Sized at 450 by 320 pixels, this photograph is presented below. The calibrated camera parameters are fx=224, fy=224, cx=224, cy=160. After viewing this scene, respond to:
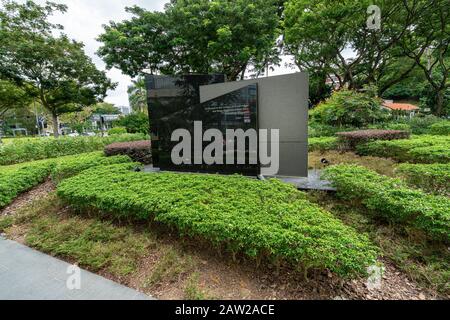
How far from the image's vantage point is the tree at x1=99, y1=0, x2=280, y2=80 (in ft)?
36.1

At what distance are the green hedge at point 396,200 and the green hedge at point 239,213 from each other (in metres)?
0.68

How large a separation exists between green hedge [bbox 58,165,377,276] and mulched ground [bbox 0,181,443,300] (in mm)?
201

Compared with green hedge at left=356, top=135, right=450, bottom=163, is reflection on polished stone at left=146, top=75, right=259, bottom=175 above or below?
above

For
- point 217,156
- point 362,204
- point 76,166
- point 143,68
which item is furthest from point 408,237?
point 143,68

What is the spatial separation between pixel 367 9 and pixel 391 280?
45.7 ft

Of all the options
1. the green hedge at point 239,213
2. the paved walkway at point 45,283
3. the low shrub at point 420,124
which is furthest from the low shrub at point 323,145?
the paved walkway at point 45,283

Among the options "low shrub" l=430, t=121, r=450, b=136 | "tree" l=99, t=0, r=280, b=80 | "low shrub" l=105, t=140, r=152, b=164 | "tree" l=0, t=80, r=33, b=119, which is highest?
"tree" l=99, t=0, r=280, b=80

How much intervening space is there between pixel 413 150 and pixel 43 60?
17159 mm

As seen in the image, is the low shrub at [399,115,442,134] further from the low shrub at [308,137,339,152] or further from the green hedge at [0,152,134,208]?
the green hedge at [0,152,134,208]

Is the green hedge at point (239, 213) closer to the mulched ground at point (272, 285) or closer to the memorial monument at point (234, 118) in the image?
the mulched ground at point (272, 285)

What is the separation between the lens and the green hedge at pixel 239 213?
2049 mm

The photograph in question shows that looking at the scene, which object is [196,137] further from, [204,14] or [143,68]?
[143,68]

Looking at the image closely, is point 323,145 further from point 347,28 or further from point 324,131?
point 347,28

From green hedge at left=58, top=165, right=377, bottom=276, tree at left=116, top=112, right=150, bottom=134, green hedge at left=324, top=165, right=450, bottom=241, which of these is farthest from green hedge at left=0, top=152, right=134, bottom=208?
tree at left=116, top=112, right=150, bottom=134
